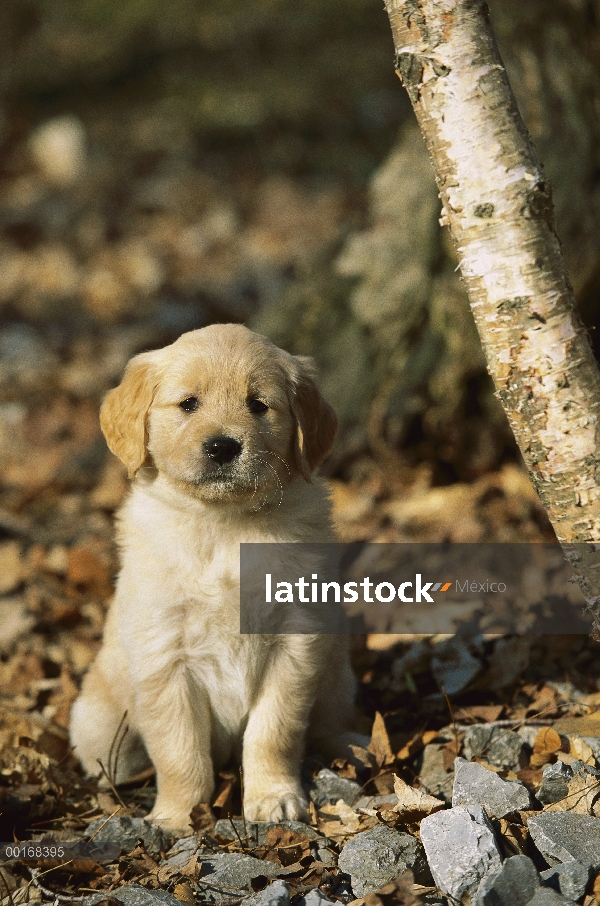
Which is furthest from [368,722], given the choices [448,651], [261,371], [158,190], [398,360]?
[158,190]

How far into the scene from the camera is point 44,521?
18.5 feet

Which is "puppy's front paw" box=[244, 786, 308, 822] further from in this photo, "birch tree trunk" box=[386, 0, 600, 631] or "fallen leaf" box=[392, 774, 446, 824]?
"birch tree trunk" box=[386, 0, 600, 631]

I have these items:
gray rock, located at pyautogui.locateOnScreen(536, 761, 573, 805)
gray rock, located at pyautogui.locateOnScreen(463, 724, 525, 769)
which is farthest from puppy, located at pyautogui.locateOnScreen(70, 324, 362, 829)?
gray rock, located at pyautogui.locateOnScreen(536, 761, 573, 805)

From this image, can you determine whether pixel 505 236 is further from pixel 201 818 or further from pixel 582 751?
pixel 201 818

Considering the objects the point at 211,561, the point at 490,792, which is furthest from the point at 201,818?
the point at 490,792

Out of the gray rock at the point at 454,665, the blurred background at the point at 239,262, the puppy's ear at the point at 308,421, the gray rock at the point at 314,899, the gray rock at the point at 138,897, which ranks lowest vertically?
the gray rock at the point at 314,899

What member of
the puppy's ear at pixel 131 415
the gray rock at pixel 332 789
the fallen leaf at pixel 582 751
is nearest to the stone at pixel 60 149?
the puppy's ear at pixel 131 415

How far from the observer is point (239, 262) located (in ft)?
30.6

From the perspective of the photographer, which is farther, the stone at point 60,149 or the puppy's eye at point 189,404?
the stone at point 60,149

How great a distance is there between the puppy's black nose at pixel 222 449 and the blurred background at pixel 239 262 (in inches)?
55.2

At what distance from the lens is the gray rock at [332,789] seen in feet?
10.4

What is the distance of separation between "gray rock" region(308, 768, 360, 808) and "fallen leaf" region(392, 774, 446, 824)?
0.75 ft

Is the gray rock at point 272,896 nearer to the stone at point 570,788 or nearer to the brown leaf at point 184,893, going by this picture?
the brown leaf at point 184,893

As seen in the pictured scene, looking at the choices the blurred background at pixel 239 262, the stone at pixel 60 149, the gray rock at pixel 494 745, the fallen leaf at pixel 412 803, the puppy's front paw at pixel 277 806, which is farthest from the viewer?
the stone at pixel 60 149
